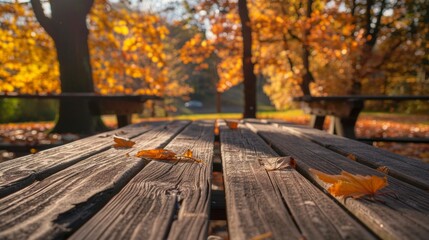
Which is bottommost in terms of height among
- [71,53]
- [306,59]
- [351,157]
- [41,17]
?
[351,157]

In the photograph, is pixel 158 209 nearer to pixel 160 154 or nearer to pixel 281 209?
pixel 281 209

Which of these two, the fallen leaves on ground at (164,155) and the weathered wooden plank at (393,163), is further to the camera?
the fallen leaves on ground at (164,155)

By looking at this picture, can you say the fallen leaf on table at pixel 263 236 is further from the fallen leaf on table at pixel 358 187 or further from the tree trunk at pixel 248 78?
the tree trunk at pixel 248 78

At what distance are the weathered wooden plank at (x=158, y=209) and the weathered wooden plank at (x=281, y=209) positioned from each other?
0.31ft

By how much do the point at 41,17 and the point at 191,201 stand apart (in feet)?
26.4

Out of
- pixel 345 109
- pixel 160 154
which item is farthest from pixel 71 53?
pixel 160 154

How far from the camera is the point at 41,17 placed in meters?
7.66

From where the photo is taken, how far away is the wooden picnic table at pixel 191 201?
2.84 feet

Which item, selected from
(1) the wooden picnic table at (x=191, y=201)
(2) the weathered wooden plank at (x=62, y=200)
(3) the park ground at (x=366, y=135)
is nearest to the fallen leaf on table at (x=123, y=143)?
(1) the wooden picnic table at (x=191, y=201)

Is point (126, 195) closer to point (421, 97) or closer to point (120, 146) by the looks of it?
point (120, 146)

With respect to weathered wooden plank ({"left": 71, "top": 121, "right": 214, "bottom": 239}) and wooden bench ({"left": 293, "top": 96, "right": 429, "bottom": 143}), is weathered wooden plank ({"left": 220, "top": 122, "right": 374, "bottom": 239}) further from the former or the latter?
wooden bench ({"left": 293, "top": 96, "right": 429, "bottom": 143})

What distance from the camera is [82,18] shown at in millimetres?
7887

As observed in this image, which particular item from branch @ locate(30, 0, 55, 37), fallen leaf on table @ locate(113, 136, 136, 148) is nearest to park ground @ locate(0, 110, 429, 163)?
fallen leaf on table @ locate(113, 136, 136, 148)

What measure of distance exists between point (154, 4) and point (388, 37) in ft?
60.2
